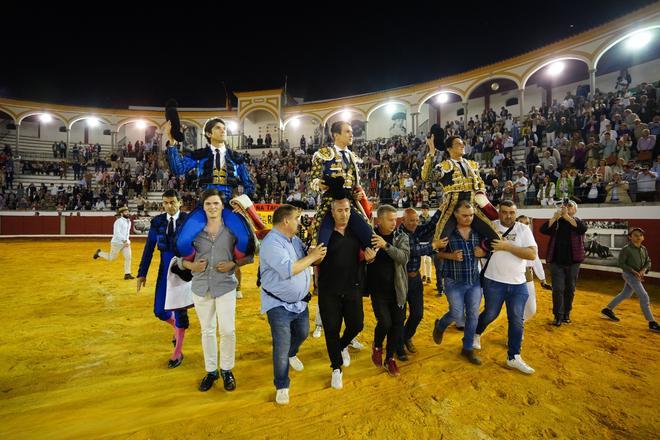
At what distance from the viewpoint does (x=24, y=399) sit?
319 centimetres

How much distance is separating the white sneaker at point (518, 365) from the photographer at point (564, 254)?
7.06 ft

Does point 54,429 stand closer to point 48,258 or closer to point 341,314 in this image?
point 341,314

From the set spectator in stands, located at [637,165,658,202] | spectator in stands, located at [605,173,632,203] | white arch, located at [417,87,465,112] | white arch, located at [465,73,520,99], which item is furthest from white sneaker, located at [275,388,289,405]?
white arch, located at [417,87,465,112]

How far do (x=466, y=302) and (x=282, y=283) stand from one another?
7.54 feet

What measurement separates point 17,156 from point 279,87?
68.3 feet

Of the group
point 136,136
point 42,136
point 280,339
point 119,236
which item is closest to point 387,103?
point 119,236

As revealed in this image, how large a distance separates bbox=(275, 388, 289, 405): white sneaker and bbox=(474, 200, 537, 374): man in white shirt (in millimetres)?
2474

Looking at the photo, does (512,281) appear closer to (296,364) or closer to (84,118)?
(296,364)

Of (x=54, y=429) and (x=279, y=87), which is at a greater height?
(x=279, y=87)

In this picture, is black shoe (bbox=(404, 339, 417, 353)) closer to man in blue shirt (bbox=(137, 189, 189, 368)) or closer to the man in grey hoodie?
the man in grey hoodie

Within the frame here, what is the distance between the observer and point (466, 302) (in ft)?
13.3

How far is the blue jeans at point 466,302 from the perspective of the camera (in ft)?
13.1

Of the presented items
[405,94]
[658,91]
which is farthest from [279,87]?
[658,91]

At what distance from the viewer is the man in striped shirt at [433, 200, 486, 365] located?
3.96m
